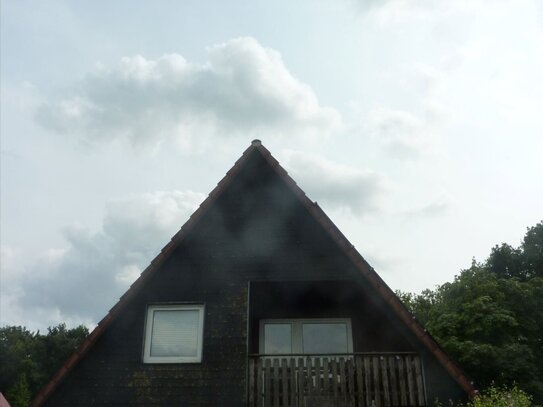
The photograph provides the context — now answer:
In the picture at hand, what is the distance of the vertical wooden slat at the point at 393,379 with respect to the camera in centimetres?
1053

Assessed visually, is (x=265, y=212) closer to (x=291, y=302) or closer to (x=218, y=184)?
(x=218, y=184)

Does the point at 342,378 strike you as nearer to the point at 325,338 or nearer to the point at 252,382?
the point at 252,382

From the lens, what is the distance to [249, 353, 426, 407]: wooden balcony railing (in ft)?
34.7

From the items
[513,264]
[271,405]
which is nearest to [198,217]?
[271,405]

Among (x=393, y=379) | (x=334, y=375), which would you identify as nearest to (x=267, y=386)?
(x=334, y=375)

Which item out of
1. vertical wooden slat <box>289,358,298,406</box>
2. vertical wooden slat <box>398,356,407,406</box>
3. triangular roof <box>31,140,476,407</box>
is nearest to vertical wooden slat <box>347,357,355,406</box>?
vertical wooden slat <box>398,356,407,406</box>

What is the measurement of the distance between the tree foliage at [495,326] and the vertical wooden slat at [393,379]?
2591 cm

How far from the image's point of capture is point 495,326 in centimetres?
3634

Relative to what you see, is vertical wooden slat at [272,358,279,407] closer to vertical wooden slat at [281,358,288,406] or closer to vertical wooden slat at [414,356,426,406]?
vertical wooden slat at [281,358,288,406]

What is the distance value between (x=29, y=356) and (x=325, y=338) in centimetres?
6950

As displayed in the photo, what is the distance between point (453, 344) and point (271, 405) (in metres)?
28.7

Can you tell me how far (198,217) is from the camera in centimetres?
1222

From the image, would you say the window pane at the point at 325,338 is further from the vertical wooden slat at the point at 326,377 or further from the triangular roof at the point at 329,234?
the triangular roof at the point at 329,234

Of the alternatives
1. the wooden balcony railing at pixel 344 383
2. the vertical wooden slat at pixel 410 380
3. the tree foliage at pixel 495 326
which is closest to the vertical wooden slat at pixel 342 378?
the wooden balcony railing at pixel 344 383
